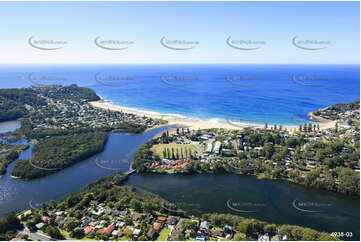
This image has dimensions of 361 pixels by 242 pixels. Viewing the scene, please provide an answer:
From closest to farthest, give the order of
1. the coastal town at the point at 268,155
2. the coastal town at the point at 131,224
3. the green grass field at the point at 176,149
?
1. the coastal town at the point at 131,224
2. the coastal town at the point at 268,155
3. the green grass field at the point at 176,149

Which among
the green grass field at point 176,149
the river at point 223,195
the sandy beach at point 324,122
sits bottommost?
the river at point 223,195

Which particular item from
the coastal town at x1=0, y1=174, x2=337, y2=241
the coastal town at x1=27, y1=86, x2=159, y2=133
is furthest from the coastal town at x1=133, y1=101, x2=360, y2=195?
the coastal town at x1=27, y1=86, x2=159, y2=133

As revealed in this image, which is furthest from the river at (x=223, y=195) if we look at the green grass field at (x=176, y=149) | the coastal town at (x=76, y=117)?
the coastal town at (x=76, y=117)

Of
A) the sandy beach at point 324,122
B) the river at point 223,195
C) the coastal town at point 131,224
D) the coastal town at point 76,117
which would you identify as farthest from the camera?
the coastal town at point 76,117

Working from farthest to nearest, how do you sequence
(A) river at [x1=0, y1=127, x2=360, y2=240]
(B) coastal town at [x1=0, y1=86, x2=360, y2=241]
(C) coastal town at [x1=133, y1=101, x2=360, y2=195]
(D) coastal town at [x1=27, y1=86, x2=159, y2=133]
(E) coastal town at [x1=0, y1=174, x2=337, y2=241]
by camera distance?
1. (D) coastal town at [x1=27, y1=86, x2=159, y2=133]
2. (C) coastal town at [x1=133, y1=101, x2=360, y2=195]
3. (A) river at [x1=0, y1=127, x2=360, y2=240]
4. (B) coastal town at [x1=0, y1=86, x2=360, y2=241]
5. (E) coastal town at [x1=0, y1=174, x2=337, y2=241]

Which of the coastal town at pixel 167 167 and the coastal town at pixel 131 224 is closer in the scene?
the coastal town at pixel 131 224

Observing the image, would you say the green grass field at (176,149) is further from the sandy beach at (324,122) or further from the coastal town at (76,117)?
the sandy beach at (324,122)

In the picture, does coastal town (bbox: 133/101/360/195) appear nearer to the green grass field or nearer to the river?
the green grass field

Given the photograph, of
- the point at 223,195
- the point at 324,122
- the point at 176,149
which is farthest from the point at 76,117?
the point at 324,122
